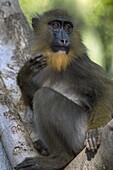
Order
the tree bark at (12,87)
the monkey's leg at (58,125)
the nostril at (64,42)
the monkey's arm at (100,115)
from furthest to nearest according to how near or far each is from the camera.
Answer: the nostril at (64,42) → the monkey's leg at (58,125) → the tree bark at (12,87) → the monkey's arm at (100,115)

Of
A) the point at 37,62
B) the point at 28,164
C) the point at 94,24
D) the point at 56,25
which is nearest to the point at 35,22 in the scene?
the point at 56,25

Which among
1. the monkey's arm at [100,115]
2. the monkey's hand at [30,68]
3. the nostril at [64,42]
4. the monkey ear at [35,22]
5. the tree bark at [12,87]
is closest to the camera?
the monkey's arm at [100,115]

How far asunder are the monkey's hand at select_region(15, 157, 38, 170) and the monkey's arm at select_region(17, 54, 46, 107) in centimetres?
94

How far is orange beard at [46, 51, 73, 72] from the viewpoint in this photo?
19.7 ft

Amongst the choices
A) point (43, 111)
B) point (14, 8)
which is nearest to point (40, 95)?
point (43, 111)

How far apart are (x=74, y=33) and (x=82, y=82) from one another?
67 cm

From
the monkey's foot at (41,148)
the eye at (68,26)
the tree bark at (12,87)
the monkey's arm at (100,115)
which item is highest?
the eye at (68,26)

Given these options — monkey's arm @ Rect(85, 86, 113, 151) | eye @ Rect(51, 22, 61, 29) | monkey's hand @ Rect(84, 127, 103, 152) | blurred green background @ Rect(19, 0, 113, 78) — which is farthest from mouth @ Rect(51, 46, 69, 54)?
blurred green background @ Rect(19, 0, 113, 78)

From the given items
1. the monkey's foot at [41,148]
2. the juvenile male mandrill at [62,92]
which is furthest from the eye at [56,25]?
the monkey's foot at [41,148]

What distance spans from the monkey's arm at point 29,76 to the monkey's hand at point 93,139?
39.9 inches

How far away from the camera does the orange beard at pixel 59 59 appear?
19.7 feet

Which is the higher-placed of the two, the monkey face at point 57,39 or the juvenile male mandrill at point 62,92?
the monkey face at point 57,39

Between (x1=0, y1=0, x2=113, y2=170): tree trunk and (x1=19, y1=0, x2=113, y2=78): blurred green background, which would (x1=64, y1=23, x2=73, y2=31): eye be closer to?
(x1=0, y1=0, x2=113, y2=170): tree trunk

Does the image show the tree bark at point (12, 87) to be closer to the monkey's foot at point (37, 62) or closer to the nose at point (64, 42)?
the monkey's foot at point (37, 62)
